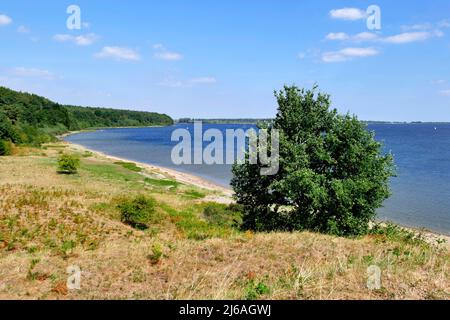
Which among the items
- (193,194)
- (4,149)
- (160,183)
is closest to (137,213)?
(193,194)

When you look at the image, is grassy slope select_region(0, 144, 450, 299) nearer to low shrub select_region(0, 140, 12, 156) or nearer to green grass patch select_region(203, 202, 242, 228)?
green grass patch select_region(203, 202, 242, 228)

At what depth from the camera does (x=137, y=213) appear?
1133 inches

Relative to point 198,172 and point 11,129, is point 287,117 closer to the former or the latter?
point 198,172

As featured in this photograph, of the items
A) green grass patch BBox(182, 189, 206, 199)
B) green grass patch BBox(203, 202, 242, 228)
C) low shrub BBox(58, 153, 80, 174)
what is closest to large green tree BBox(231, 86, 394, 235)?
green grass patch BBox(203, 202, 242, 228)

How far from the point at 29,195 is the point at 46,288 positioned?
23.8 m

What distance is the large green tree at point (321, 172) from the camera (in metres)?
21.8

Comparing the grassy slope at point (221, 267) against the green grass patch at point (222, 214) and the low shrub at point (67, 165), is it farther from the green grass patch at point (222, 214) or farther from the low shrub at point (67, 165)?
the low shrub at point (67, 165)

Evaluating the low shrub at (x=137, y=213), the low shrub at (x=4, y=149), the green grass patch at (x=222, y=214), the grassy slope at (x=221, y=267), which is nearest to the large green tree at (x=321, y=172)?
the grassy slope at (x=221, y=267)

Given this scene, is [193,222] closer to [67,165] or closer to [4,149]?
[67,165]

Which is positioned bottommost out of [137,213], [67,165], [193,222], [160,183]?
[193,222]

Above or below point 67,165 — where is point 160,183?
below

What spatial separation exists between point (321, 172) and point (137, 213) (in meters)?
14.4
